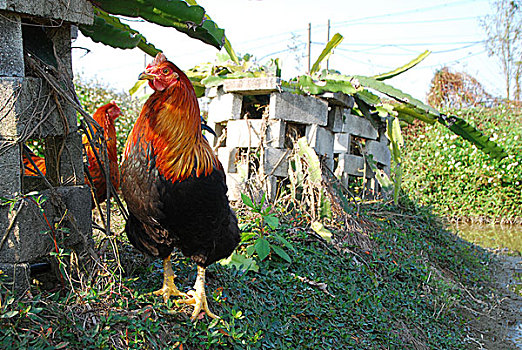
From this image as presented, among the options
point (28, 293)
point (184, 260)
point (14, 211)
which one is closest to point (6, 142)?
point (14, 211)

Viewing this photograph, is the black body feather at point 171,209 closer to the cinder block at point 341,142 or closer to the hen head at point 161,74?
the hen head at point 161,74

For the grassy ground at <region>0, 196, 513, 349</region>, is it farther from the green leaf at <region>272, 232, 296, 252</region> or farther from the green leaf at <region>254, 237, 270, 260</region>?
the green leaf at <region>254, 237, 270, 260</region>

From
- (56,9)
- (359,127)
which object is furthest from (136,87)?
(56,9)

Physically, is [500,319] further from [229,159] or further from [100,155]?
[100,155]

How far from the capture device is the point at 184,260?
11.9ft

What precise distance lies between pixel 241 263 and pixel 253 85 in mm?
2374

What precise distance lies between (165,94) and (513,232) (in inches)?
397

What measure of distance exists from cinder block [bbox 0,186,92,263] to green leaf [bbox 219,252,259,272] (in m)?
1.28

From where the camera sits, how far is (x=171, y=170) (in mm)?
2582

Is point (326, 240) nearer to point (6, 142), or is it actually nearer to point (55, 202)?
point (55, 202)

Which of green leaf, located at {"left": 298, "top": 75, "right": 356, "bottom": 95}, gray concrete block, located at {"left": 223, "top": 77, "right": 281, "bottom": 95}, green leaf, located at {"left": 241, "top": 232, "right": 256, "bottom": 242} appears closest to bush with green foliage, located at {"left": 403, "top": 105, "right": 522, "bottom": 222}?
green leaf, located at {"left": 298, "top": 75, "right": 356, "bottom": 95}

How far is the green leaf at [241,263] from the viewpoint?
374cm

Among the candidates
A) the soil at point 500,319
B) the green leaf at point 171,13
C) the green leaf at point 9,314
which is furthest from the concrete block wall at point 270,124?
the green leaf at point 9,314

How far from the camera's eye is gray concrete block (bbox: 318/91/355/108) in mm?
5738
